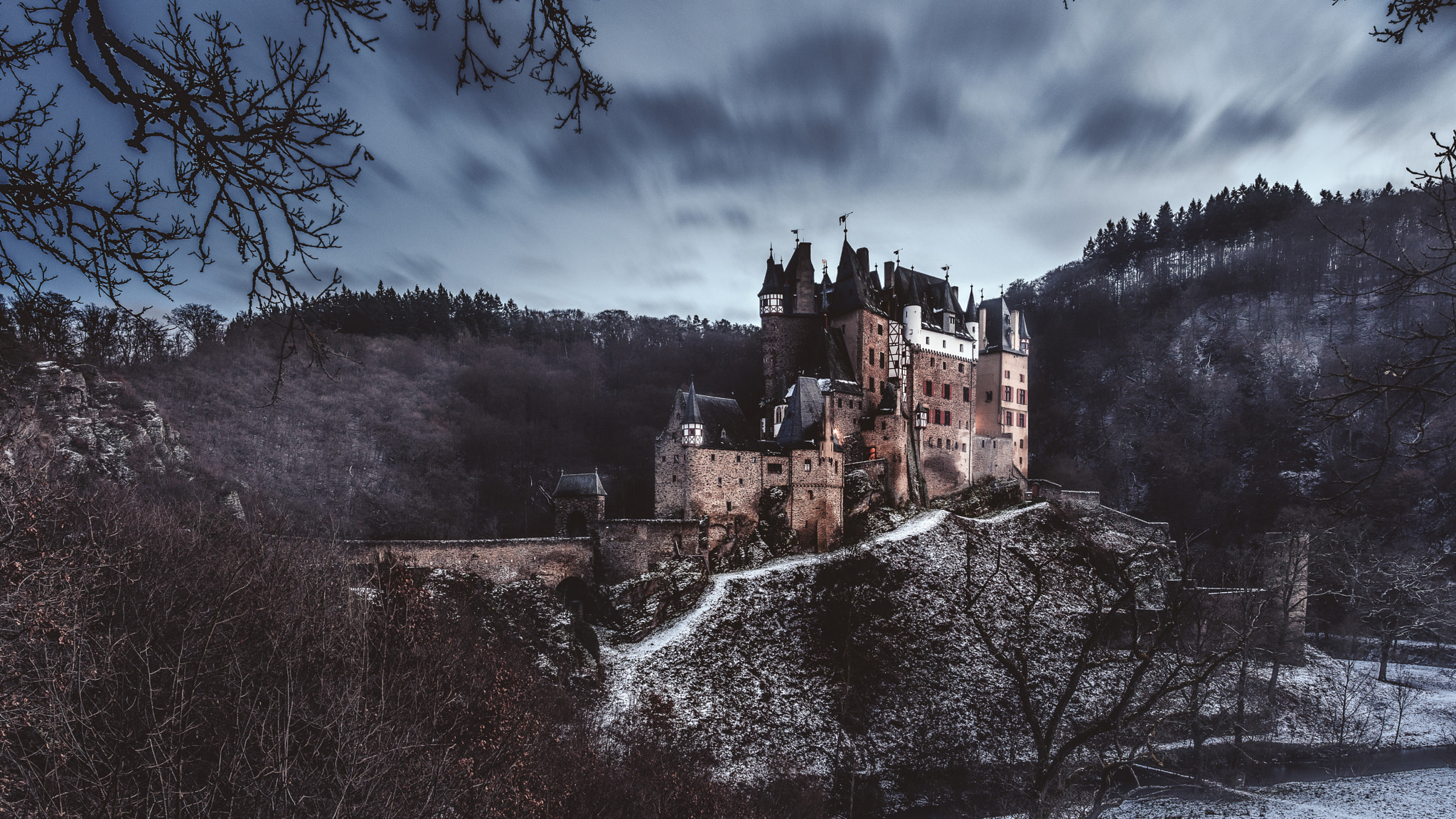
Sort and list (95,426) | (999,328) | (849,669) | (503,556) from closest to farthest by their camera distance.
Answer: (849,669) → (503,556) → (95,426) → (999,328)

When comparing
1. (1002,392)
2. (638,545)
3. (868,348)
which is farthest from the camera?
(1002,392)

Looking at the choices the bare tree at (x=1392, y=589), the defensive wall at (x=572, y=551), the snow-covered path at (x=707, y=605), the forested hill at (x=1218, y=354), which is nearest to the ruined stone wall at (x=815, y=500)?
the snow-covered path at (x=707, y=605)

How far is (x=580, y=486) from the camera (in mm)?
31547

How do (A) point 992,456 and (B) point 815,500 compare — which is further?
(A) point 992,456

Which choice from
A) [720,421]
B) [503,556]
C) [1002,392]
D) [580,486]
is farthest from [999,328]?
[503,556]

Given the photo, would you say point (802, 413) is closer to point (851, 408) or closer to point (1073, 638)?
point (851, 408)

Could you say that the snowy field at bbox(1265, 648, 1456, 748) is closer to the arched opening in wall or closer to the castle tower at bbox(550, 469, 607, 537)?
the castle tower at bbox(550, 469, 607, 537)

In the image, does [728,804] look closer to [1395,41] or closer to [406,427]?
[1395,41]

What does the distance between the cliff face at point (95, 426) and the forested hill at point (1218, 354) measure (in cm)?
4993

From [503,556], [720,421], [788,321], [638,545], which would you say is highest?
[788,321]

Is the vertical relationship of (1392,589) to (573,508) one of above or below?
below

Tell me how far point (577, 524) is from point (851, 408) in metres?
14.2

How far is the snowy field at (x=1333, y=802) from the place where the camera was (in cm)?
1838

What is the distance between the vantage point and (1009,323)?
44.2 meters
